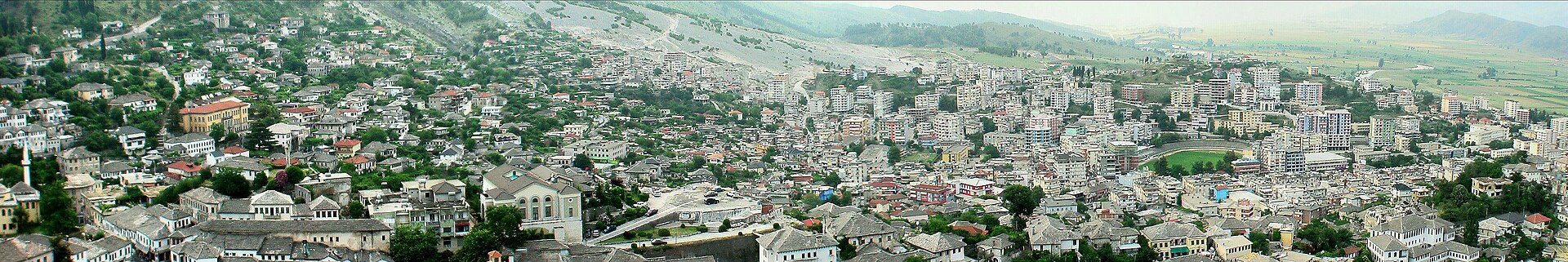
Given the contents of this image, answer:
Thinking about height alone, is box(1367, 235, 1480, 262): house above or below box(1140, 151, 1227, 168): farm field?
below

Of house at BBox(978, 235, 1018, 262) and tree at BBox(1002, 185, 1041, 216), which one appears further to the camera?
tree at BBox(1002, 185, 1041, 216)

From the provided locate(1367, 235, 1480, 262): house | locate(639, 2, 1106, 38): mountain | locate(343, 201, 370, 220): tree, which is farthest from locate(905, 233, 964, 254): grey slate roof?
locate(639, 2, 1106, 38): mountain

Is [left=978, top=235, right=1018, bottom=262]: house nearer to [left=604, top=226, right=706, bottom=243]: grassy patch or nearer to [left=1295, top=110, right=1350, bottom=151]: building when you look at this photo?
[left=604, top=226, right=706, bottom=243]: grassy patch

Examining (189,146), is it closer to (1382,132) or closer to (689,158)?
(689,158)

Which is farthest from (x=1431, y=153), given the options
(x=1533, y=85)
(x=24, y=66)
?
(x=24, y=66)

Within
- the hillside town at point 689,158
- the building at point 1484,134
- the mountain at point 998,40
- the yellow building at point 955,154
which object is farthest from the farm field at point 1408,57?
the yellow building at point 955,154

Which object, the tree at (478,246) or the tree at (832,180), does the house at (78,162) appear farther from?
the tree at (832,180)
